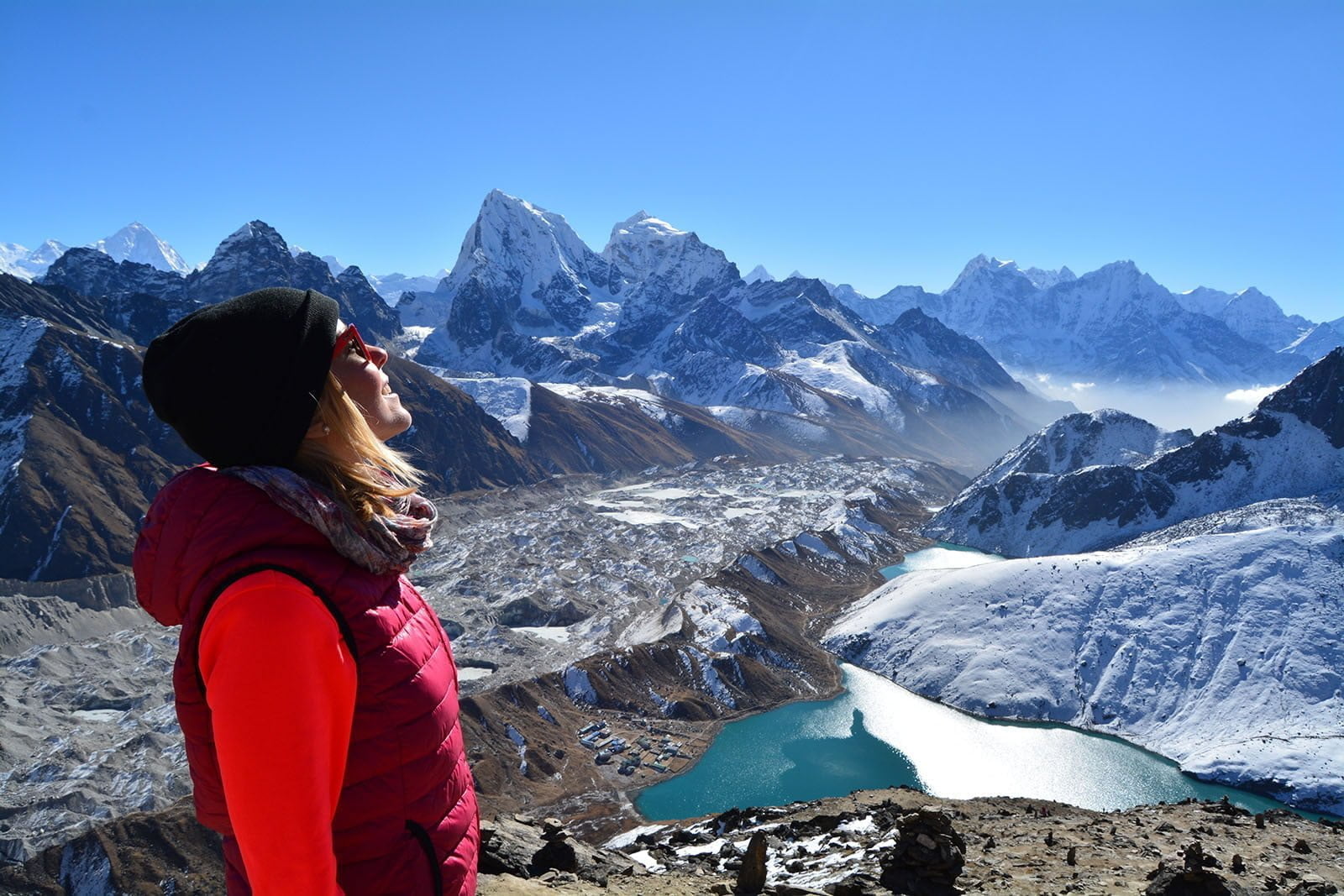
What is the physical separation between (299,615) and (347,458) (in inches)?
30.0

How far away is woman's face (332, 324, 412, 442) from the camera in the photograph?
2832 mm

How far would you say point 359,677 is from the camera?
7.96 ft

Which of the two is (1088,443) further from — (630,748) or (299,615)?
(299,615)

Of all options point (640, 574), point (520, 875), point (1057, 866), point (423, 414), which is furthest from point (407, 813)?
point (423, 414)

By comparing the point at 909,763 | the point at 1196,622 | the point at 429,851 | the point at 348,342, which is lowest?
the point at 909,763

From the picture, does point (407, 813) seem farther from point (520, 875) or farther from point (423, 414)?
point (423, 414)

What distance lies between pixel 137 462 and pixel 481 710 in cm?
8173

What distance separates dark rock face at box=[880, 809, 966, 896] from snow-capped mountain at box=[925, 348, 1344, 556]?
9750cm

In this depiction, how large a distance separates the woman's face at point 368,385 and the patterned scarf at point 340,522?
473 mm

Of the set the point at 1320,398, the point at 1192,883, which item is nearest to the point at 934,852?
the point at 1192,883

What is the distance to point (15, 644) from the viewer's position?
6962cm

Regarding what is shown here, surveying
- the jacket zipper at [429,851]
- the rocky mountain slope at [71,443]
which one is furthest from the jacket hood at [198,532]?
the rocky mountain slope at [71,443]

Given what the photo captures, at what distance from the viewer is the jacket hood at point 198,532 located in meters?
2.20

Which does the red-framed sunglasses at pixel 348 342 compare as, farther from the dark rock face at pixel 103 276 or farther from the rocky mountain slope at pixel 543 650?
the dark rock face at pixel 103 276
